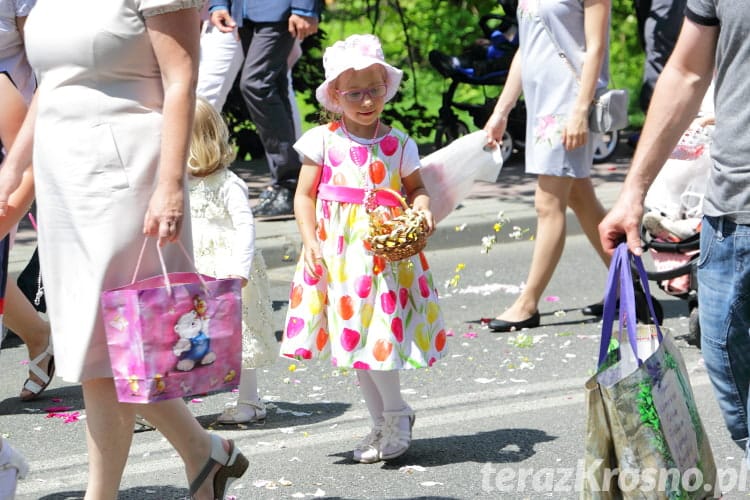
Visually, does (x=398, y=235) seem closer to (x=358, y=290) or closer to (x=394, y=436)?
(x=358, y=290)

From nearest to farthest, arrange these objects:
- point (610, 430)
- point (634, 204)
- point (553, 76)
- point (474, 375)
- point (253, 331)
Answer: point (610, 430) < point (634, 204) < point (253, 331) < point (474, 375) < point (553, 76)

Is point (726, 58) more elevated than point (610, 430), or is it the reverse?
point (726, 58)

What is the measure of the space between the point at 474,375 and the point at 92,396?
8.38 ft

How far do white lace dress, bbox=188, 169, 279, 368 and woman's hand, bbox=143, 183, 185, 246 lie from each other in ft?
4.69

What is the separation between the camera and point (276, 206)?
9.52 meters

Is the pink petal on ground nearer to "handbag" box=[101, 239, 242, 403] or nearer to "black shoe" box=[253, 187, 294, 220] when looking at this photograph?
"handbag" box=[101, 239, 242, 403]

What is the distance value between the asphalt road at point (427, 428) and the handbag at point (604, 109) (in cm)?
102

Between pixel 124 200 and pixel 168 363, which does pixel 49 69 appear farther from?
pixel 168 363

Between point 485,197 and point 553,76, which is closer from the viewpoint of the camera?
point 553,76

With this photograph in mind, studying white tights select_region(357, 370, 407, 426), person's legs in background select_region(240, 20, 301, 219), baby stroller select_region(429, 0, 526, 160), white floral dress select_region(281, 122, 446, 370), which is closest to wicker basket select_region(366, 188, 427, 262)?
white floral dress select_region(281, 122, 446, 370)

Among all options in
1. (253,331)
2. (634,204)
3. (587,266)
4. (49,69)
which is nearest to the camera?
(634,204)

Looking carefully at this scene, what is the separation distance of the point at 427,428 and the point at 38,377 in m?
1.68

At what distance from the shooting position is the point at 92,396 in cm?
382

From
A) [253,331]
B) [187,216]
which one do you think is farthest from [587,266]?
[187,216]
